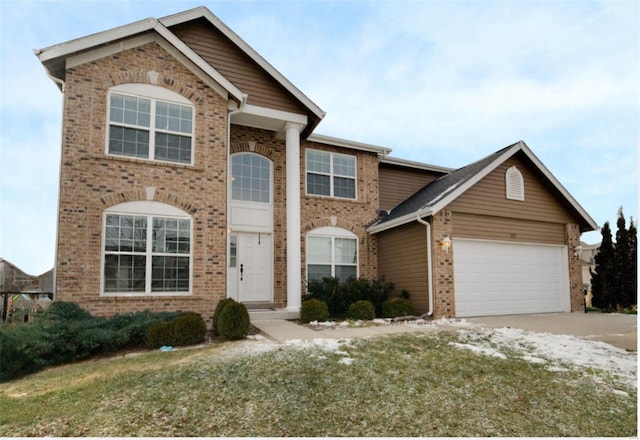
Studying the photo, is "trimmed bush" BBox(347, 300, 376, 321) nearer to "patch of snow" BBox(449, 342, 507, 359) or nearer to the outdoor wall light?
the outdoor wall light

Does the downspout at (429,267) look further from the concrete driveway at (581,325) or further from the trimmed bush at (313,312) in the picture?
the trimmed bush at (313,312)

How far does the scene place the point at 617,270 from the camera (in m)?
16.2

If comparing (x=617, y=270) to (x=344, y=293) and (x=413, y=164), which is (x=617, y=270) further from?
(x=344, y=293)

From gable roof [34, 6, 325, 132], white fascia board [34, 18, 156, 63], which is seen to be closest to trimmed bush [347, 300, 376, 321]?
gable roof [34, 6, 325, 132]

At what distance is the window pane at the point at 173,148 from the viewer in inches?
406

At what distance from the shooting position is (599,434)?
14.2 ft

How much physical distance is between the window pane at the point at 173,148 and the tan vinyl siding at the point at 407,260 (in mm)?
6655

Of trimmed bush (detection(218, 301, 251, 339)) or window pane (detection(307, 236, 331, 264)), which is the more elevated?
window pane (detection(307, 236, 331, 264))

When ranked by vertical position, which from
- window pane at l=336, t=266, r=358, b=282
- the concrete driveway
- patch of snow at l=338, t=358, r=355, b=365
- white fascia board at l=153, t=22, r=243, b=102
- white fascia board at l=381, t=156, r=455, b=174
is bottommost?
the concrete driveway

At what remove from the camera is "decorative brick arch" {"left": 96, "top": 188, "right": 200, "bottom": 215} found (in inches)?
378

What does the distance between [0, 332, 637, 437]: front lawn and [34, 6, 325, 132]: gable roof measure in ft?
22.3

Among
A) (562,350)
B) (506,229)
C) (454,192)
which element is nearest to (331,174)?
(454,192)

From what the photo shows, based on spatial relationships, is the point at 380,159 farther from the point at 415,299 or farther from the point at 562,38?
the point at 562,38

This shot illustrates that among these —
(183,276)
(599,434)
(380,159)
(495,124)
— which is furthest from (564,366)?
(495,124)
